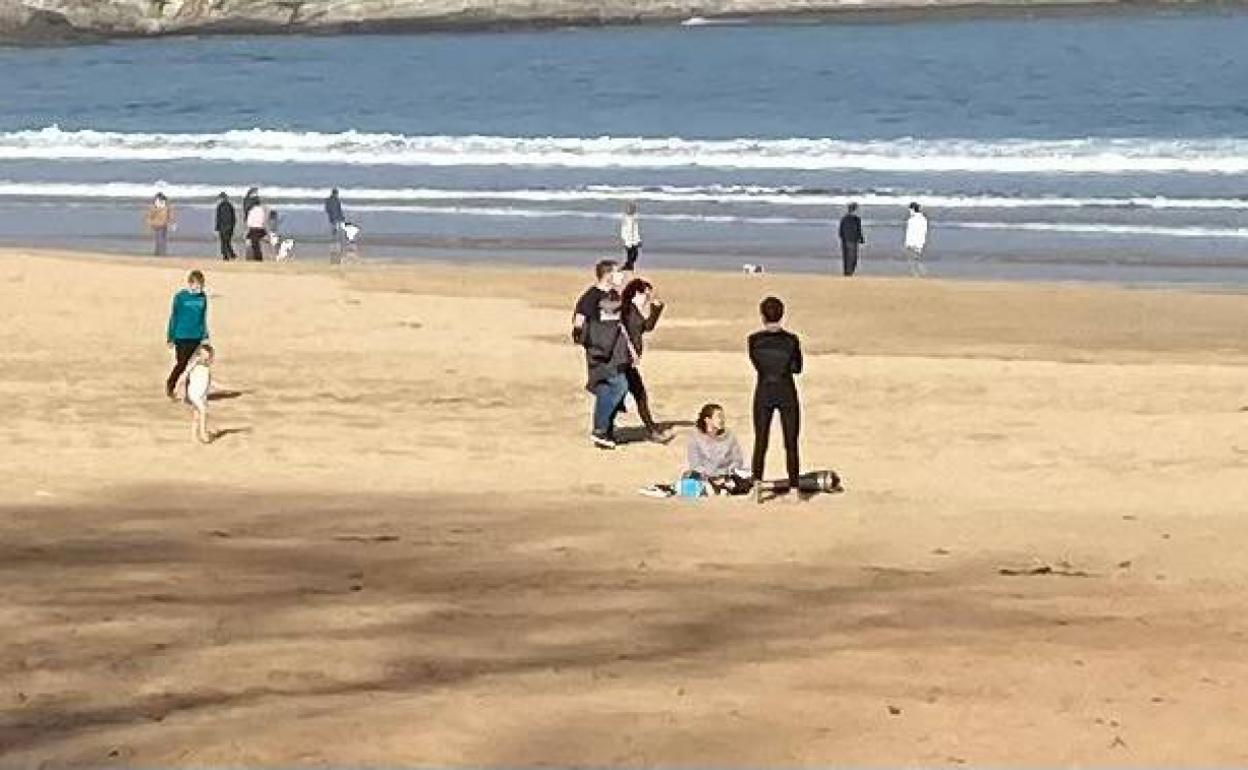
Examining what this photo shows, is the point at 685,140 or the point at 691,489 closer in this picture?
the point at 691,489

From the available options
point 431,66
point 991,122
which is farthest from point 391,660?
point 431,66

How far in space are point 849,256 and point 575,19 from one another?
72984mm

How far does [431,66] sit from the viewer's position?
88438mm

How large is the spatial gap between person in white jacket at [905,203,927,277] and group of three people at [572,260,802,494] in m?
14.3

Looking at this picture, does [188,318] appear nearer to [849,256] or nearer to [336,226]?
[849,256]

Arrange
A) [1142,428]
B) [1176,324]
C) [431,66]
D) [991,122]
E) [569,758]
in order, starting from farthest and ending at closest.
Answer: [431,66], [991,122], [1176,324], [1142,428], [569,758]

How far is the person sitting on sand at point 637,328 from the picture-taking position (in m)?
18.6

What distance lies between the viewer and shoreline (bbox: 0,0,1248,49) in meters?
103

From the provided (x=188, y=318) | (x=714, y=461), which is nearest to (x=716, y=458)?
(x=714, y=461)

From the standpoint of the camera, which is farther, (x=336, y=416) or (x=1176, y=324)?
(x=1176, y=324)

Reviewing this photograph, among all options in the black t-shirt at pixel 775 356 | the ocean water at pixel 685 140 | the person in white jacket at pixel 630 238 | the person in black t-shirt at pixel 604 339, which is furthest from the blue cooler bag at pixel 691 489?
the ocean water at pixel 685 140

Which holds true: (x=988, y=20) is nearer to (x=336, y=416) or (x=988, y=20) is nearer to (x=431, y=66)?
(x=431, y=66)

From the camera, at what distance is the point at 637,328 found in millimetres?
19000

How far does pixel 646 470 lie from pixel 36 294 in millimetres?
12293
